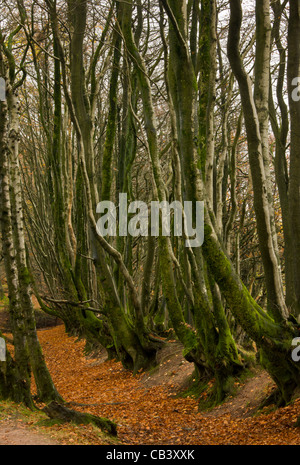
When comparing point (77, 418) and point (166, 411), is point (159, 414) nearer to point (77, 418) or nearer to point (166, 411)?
point (166, 411)

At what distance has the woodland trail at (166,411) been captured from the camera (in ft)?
19.1

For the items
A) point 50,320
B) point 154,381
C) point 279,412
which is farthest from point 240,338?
point 50,320

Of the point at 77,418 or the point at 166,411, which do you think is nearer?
the point at 77,418

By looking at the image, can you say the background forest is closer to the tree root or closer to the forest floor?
the forest floor

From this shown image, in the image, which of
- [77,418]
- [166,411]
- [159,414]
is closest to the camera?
[77,418]

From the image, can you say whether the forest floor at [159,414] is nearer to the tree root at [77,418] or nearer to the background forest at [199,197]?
the tree root at [77,418]

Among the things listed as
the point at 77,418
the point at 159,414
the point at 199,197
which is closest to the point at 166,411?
the point at 159,414

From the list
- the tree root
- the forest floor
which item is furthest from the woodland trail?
the tree root

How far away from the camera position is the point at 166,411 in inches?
325

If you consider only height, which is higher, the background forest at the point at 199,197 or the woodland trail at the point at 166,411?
the background forest at the point at 199,197

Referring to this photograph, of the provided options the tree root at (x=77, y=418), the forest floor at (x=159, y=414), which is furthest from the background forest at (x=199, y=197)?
the tree root at (x=77, y=418)

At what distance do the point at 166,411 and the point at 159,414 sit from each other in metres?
0.20

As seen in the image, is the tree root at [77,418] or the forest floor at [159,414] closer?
the forest floor at [159,414]
